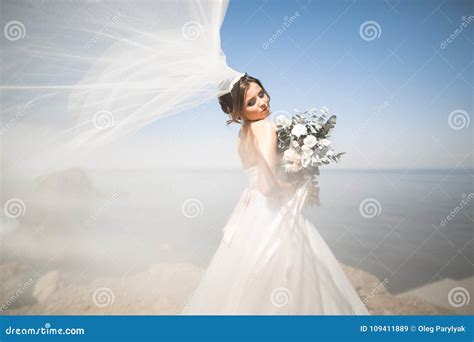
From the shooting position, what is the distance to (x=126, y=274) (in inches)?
143

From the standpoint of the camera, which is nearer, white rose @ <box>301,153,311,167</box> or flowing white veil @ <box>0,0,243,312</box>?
white rose @ <box>301,153,311,167</box>

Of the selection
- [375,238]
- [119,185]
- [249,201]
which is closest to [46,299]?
[119,185]

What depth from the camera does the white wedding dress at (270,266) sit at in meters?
2.25

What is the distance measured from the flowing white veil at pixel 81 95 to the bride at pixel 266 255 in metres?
0.37

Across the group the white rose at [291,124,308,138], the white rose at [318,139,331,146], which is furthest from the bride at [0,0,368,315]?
the white rose at [318,139,331,146]

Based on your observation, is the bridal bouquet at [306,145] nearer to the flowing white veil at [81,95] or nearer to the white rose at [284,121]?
the white rose at [284,121]

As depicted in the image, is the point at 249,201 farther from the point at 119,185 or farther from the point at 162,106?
the point at 119,185

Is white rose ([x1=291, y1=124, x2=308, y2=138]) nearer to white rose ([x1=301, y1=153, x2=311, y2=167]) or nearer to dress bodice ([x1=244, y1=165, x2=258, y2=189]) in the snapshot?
white rose ([x1=301, y1=153, x2=311, y2=167])

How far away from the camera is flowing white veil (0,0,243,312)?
2504 millimetres

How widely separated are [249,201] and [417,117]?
1.82m

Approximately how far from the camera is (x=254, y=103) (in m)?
2.44

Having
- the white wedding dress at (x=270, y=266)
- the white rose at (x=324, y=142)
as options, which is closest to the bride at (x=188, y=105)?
the white wedding dress at (x=270, y=266)

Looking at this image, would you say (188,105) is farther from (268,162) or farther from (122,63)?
(268,162)

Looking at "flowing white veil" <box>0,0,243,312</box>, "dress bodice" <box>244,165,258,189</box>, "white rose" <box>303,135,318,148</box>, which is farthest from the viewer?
"flowing white veil" <box>0,0,243,312</box>
